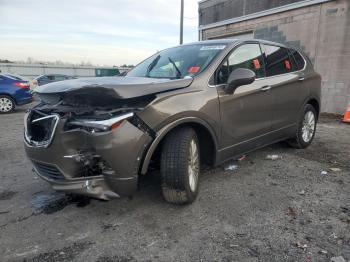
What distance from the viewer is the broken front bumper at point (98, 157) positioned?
2.74 meters

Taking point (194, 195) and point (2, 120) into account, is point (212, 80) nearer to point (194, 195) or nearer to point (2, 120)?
point (194, 195)

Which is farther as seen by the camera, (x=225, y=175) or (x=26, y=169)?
(x=26, y=169)

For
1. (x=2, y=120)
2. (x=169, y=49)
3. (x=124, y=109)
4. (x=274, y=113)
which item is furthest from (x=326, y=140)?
(x=2, y=120)

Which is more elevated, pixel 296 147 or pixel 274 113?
pixel 274 113

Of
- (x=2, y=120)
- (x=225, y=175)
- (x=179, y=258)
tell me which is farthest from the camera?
(x=2, y=120)

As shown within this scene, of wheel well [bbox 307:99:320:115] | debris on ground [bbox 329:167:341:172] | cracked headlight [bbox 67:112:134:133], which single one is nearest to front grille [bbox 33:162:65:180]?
cracked headlight [bbox 67:112:134:133]

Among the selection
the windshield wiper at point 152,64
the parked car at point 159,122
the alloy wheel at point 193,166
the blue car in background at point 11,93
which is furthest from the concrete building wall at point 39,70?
the alloy wheel at point 193,166

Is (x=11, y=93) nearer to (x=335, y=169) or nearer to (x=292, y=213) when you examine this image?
(x=335, y=169)

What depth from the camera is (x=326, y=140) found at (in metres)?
6.41

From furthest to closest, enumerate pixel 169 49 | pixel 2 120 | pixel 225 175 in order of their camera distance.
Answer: pixel 2 120 → pixel 169 49 → pixel 225 175

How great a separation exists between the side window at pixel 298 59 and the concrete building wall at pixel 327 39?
491 cm

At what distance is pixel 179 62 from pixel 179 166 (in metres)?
1.53

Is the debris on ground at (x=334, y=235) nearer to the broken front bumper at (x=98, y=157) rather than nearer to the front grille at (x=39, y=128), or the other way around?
the broken front bumper at (x=98, y=157)

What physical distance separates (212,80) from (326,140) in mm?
3960
